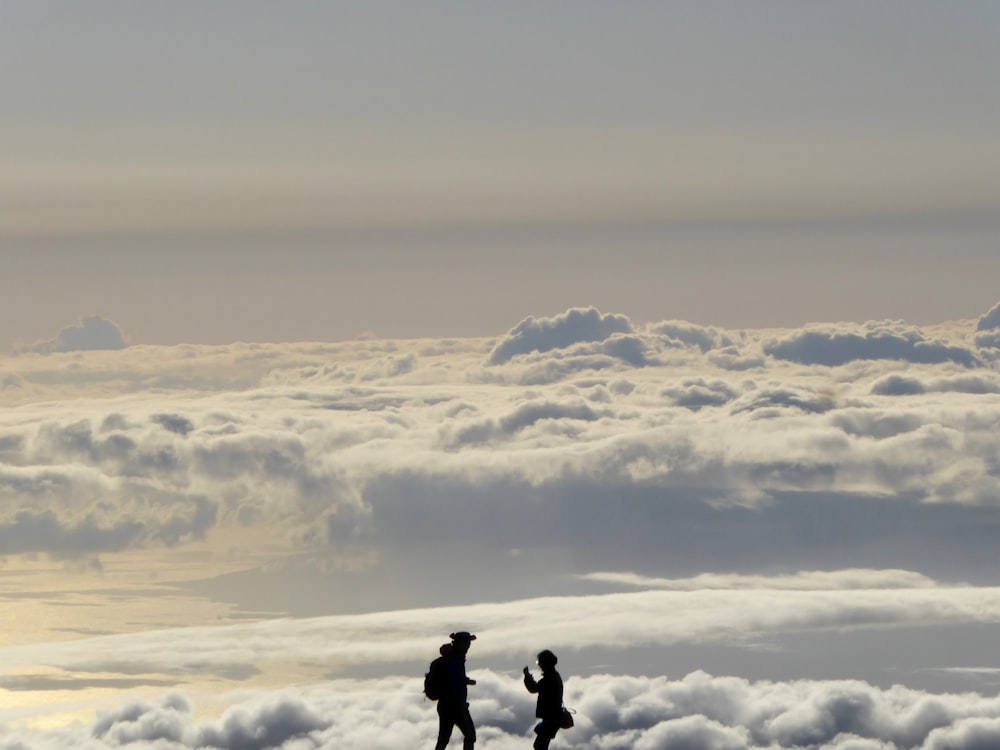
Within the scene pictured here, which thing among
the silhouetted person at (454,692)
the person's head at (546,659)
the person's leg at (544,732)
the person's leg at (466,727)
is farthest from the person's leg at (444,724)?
the person's head at (546,659)

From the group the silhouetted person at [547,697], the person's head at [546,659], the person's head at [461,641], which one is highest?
the person's head at [461,641]

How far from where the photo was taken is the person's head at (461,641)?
31.0 m

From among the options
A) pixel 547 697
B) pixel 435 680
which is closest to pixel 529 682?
pixel 547 697

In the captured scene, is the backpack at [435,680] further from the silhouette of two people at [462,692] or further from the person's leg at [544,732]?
the person's leg at [544,732]

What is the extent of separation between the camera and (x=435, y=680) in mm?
31734

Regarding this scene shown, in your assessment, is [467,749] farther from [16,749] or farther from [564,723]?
[16,749]

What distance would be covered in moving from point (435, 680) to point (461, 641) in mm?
1208

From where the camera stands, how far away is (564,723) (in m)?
31.4

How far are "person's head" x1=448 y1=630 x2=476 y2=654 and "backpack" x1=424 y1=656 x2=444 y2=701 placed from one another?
1.66 ft

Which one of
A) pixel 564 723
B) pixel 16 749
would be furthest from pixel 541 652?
pixel 16 749

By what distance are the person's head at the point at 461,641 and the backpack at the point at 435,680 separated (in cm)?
51

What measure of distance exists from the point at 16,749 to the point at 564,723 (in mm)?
170181

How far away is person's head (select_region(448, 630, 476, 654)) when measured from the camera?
31.0m

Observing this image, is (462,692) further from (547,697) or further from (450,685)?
(547,697)
